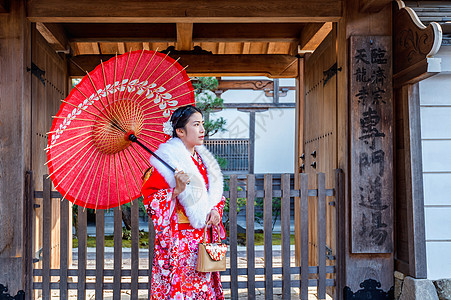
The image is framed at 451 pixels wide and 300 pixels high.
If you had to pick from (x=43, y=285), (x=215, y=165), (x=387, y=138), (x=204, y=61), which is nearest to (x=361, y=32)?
(x=387, y=138)

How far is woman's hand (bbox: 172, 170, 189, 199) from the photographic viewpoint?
2.60 meters

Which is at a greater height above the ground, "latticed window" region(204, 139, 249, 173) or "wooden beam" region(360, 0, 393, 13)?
"wooden beam" region(360, 0, 393, 13)

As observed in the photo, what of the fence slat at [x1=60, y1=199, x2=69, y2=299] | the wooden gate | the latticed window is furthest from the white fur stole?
the latticed window

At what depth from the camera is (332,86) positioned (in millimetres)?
4648

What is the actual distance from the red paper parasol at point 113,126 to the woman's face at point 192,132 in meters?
0.28

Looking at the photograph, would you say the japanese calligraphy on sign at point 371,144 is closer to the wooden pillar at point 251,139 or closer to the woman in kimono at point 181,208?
the woman in kimono at point 181,208

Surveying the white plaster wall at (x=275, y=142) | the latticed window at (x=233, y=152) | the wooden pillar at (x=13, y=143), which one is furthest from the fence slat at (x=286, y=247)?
the white plaster wall at (x=275, y=142)

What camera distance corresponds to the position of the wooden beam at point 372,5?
3846 mm

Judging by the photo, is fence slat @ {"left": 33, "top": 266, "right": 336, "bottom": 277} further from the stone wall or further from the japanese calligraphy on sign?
the stone wall

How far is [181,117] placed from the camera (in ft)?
9.39

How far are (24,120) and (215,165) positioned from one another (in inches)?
76.4

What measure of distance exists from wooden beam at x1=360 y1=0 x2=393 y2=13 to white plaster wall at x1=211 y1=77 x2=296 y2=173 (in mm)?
7912

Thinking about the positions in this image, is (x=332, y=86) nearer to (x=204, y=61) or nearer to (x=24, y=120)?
(x=204, y=61)

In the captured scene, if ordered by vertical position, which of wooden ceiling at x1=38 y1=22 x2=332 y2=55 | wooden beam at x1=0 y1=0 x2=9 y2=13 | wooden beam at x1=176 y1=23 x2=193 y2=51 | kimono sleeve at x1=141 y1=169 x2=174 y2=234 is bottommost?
kimono sleeve at x1=141 y1=169 x2=174 y2=234
